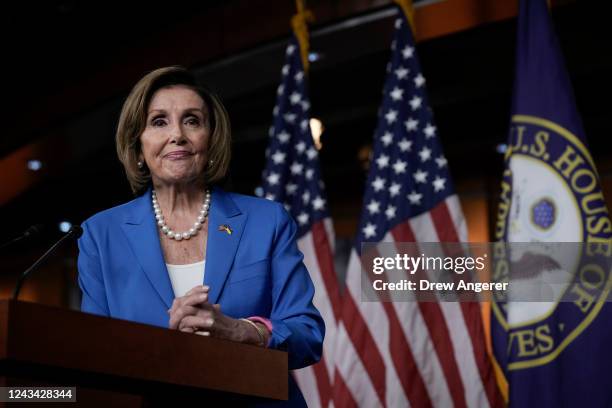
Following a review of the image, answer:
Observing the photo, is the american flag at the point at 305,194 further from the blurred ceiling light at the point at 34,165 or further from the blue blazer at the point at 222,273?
the blurred ceiling light at the point at 34,165

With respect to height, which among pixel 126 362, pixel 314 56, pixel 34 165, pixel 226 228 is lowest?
pixel 126 362

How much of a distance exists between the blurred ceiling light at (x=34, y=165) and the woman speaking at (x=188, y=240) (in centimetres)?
506

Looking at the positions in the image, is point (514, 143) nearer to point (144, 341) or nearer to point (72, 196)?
A: point (144, 341)

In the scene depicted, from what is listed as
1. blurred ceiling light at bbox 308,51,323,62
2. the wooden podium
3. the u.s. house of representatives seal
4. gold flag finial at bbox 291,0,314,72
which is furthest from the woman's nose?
blurred ceiling light at bbox 308,51,323,62

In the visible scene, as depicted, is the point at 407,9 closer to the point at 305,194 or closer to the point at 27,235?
the point at 305,194

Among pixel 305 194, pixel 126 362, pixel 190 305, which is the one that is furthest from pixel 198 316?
pixel 305 194

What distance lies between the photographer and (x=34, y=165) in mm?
6824

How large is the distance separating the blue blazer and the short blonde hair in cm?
13

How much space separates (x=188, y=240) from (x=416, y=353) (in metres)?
1.95

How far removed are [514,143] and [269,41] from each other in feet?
6.36

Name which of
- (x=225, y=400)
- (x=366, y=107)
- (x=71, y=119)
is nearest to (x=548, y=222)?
(x=225, y=400)

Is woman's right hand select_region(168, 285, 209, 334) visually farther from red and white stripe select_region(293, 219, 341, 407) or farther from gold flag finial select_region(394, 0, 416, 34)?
gold flag finial select_region(394, 0, 416, 34)

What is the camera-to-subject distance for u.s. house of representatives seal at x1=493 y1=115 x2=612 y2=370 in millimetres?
3271

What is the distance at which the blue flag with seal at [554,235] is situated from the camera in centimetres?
324
